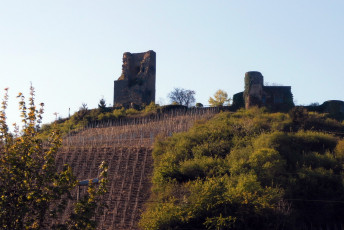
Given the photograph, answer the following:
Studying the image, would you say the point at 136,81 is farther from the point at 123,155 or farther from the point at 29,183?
the point at 29,183

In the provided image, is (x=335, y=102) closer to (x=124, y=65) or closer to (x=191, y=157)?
(x=191, y=157)

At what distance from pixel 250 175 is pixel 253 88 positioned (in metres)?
16.8

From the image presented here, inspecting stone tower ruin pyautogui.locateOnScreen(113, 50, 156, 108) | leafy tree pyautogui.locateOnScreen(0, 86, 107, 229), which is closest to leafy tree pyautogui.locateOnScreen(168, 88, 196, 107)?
stone tower ruin pyautogui.locateOnScreen(113, 50, 156, 108)

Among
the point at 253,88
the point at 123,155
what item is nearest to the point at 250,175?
the point at 123,155

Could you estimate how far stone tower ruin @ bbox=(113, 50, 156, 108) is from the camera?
4816cm

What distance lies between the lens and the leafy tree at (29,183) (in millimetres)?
11039

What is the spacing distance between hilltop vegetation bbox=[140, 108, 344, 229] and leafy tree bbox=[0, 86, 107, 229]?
327 inches

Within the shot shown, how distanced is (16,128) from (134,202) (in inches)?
465

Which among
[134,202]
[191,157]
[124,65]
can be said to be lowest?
[134,202]

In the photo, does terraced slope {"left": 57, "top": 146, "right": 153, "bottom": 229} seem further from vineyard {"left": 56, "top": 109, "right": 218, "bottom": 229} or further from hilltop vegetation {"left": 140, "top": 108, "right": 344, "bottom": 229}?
hilltop vegetation {"left": 140, "top": 108, "right": 344, "bottom": 229}

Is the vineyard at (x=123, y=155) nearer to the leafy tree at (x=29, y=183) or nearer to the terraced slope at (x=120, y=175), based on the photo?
the terraced slope at (x=120, y=175)

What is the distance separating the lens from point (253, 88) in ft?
123

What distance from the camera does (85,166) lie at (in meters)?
28.0

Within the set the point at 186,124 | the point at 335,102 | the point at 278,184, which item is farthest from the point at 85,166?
the point at 335,102
